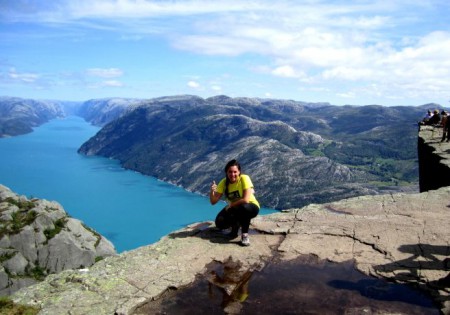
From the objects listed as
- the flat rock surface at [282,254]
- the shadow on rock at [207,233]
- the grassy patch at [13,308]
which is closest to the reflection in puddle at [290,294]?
the flat rock surface at [282,254]

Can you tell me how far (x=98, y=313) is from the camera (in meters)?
9.25

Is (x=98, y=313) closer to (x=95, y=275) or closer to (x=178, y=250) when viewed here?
(x=95, y=275)

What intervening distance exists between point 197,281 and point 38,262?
88912 mm

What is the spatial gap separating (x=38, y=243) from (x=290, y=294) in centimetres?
9105

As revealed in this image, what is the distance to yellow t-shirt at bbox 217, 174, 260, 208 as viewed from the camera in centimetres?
1350

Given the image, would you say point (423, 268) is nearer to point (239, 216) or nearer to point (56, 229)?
point (239, 216)

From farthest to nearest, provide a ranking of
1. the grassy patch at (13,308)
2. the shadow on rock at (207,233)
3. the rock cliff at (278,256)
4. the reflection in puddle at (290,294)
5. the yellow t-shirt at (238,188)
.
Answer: the shadow on rock at (207,233) < the yellow t-shirt at (238,188) < the rock cliff at (278,256) < the reflection in puddle at (290,294) < the grassy patch at (13,308)

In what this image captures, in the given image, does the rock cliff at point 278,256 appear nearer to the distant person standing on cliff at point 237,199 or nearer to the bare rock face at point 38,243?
the distant person standing on cliff at point 237,199

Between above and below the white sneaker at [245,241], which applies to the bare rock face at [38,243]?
below

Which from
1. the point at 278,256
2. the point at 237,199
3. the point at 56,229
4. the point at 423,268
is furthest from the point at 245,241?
the point at 56,229

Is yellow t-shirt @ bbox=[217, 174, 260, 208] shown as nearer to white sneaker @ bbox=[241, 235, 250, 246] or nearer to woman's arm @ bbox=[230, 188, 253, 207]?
woman's arm @ bbox=[230, 188, 253, 207]

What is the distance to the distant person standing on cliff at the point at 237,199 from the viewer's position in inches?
524

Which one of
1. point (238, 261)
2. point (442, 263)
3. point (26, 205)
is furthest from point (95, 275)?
point (26, 205)

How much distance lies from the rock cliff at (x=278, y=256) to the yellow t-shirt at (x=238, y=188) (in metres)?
1.63
